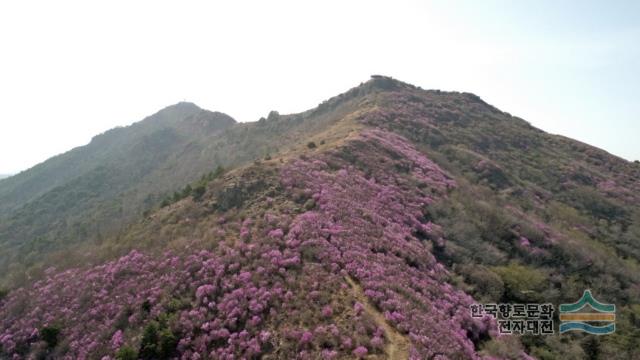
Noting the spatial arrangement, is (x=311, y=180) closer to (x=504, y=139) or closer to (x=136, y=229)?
(x=136, y=229)

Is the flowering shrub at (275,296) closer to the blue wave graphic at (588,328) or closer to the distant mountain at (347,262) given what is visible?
the distant mountain at (347,262)

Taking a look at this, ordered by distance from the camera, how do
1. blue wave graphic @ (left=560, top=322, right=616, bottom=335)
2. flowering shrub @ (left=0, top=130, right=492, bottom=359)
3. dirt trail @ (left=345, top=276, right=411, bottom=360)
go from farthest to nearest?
blue wave graphic @ (left=560, top=322, right=616, bottom=335)
flowering shrub @ (left=0, top=130, right=492, bottom=359)
dirt trail @ (left=345, top=276, right=411, bottom=360)

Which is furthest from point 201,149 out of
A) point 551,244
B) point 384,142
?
point 551,244

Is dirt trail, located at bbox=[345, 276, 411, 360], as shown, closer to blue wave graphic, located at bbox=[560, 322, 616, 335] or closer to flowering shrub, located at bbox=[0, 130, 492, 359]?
flowering shrub, located at bbox=[0, 130, 492, 359]

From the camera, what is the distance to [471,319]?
62.4ft

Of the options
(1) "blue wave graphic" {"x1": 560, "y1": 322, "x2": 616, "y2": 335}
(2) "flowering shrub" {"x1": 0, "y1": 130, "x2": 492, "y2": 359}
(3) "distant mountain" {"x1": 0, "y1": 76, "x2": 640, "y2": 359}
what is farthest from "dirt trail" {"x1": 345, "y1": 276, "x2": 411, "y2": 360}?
(1) "blue wave graphic" {"x1": 560, "y1": 322, "x2": 616, "y2": 335}

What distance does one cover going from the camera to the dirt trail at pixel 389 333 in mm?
14766

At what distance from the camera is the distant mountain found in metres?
16.8

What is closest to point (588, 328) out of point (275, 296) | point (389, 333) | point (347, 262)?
point (389, 333)

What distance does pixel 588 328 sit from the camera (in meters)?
21.9

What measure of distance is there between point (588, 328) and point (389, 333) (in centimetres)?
1370

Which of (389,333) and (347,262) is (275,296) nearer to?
(347,262)

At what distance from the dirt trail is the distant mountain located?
84 mm

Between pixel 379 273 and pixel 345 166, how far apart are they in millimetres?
16704
